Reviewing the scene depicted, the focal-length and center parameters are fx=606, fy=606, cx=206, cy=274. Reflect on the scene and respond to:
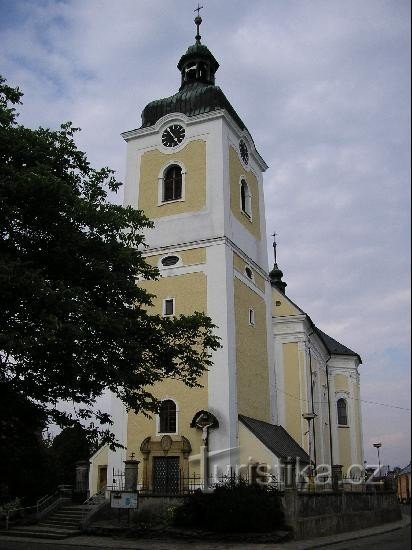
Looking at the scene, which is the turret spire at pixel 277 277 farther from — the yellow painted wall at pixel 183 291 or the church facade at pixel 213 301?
the yellow painted wall at pixel 183 291

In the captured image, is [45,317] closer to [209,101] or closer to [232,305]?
[232,305]

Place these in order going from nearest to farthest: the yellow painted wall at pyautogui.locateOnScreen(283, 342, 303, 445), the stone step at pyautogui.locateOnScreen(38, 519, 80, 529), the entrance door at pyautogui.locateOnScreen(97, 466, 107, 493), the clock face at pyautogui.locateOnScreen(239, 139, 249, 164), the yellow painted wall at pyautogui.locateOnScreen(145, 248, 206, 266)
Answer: the stone step at pyautogui.locateOnScreen(38, 519, 80, 529) → the entrance door at pyautogui.locateOnScreen(97, 466, 107, 493) → the yellow painted wall at pyautogui.locateOnScreen(145, 248, 206, 266) → the clock face at pyautogui.locateOnScreen(239, 139, 249, 164) → the yellow painted wall at pyautogui.locateOnScreen(283, 342, 303, 445)

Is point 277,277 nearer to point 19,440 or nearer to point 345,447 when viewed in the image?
point 345,447

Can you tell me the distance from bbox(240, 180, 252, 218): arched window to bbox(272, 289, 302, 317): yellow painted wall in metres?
6.85

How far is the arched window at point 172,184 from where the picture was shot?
90.8 ft

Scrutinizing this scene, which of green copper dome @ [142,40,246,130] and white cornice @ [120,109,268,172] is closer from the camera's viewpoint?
white cornice @ [120,109,268,172]

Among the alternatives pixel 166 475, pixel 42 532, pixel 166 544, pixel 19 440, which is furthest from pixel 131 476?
pixel 19 440

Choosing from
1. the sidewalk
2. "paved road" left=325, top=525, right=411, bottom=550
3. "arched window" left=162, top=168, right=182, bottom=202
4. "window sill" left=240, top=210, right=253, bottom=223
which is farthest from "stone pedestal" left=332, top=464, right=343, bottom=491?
"arched window" left=162, top=168, right=182, bottom=202

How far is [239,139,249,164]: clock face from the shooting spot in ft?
98.0

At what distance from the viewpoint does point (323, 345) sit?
39.5 metres

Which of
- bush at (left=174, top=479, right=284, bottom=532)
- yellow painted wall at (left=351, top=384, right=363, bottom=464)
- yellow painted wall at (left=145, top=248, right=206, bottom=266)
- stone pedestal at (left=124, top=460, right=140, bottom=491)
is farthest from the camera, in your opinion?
yellow painted wall at (left=351, top=384, right=363, bottom=464)

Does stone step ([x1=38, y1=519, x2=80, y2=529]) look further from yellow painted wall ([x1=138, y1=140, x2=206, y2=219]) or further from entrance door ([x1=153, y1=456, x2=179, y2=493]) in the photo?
yellow painted wall ([x1=138, y1=140, x2=206, y2=219])

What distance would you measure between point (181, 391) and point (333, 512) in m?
7.08

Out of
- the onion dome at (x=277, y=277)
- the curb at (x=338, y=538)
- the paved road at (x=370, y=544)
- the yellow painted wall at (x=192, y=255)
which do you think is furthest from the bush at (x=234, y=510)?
the onion dome at (x=277, y=277)
